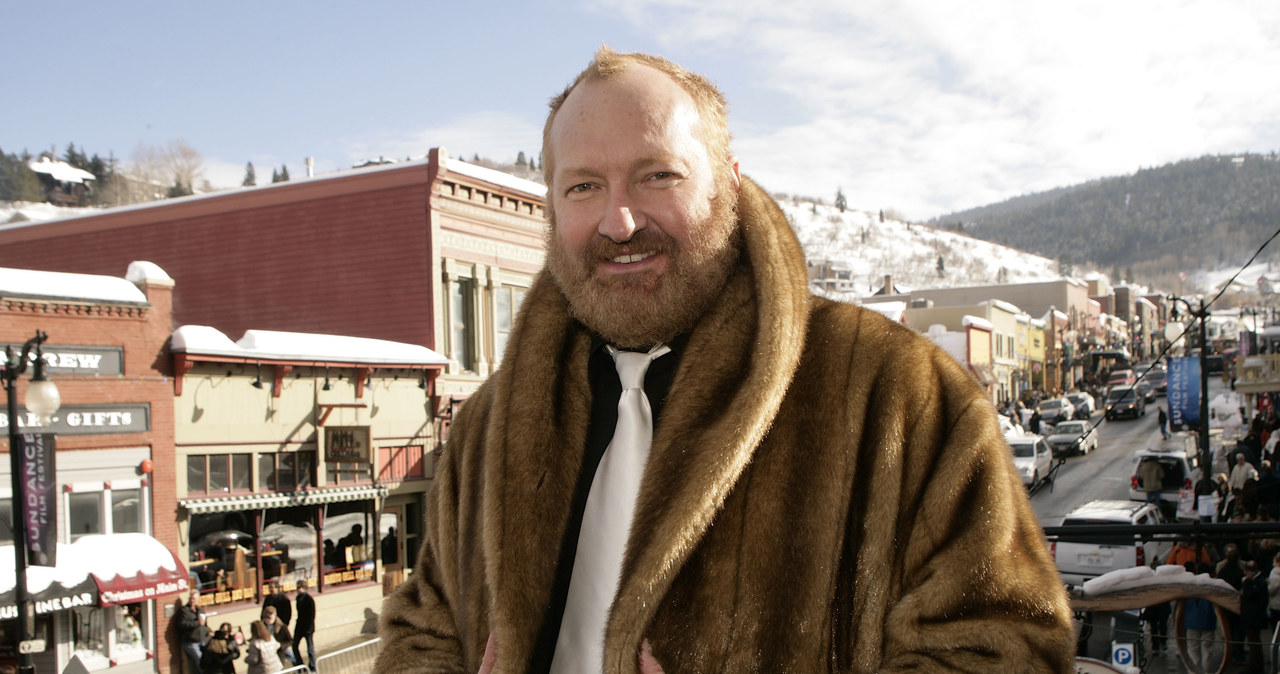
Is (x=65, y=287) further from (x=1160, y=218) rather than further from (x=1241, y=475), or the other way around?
(x=1160, y=218)

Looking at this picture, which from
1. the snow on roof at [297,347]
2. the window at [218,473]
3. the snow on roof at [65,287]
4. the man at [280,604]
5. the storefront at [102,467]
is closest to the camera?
the storefront at [102,467]

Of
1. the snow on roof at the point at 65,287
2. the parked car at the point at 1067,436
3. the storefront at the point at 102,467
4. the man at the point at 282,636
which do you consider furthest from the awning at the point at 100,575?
the parked car at the point at 1067,436

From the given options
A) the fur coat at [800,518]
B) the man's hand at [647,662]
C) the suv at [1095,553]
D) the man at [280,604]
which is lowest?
the man at [280,604]

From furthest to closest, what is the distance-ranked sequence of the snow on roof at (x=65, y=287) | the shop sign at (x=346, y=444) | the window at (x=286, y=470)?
the shop sign at (x=346, y=444) → the window at (x=286, y=470) → the snow on roof at (x=65, y=287)

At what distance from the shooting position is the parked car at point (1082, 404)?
32.6m

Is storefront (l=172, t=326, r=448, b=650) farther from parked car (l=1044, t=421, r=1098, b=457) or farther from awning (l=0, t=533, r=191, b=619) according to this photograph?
parked car (l=1044, t=421, r=1098, b=457)

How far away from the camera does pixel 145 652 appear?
49.0ft

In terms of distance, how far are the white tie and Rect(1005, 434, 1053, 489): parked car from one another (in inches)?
827

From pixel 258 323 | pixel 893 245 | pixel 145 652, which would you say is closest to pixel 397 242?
pixel 258 323

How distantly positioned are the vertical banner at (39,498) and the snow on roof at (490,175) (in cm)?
1001

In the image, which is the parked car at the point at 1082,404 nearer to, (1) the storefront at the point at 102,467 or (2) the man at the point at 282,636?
(2) the man at the point at 282,636

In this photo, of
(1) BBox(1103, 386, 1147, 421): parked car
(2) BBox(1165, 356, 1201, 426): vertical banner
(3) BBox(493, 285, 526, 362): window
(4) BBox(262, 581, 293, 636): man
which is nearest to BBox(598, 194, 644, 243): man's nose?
(4) BBox(262, 581, 293, 636): man

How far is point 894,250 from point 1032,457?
129 metres

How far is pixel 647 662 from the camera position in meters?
1.95
